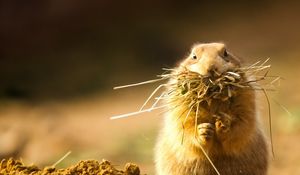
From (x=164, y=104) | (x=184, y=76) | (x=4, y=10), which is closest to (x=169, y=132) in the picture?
(x=164, y=104)

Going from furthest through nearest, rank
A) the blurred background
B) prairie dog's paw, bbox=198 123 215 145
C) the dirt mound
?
the blurred background → the dirt mound → prairie dog's paw, bbox=198 123 215 145

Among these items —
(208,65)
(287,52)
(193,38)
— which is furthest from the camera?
(193,38)

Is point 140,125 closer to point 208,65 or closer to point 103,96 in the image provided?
point 103,96

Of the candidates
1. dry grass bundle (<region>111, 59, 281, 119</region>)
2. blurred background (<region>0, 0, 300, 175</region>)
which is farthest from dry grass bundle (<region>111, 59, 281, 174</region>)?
blurred background (<region>0, 0, 300, 175</region>)

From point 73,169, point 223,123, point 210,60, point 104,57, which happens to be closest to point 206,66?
point 210,60

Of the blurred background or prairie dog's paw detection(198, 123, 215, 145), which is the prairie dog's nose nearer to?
prairie dog's paw detection(198, 123, 215, 145)

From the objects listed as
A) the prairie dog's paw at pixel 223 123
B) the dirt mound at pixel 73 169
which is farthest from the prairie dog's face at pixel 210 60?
the dirt mound at pixel 73 169

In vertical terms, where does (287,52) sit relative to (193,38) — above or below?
below

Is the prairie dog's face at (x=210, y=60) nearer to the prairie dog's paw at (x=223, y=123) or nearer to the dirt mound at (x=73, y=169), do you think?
the prairie dog's paw at (x=223, y=123)
